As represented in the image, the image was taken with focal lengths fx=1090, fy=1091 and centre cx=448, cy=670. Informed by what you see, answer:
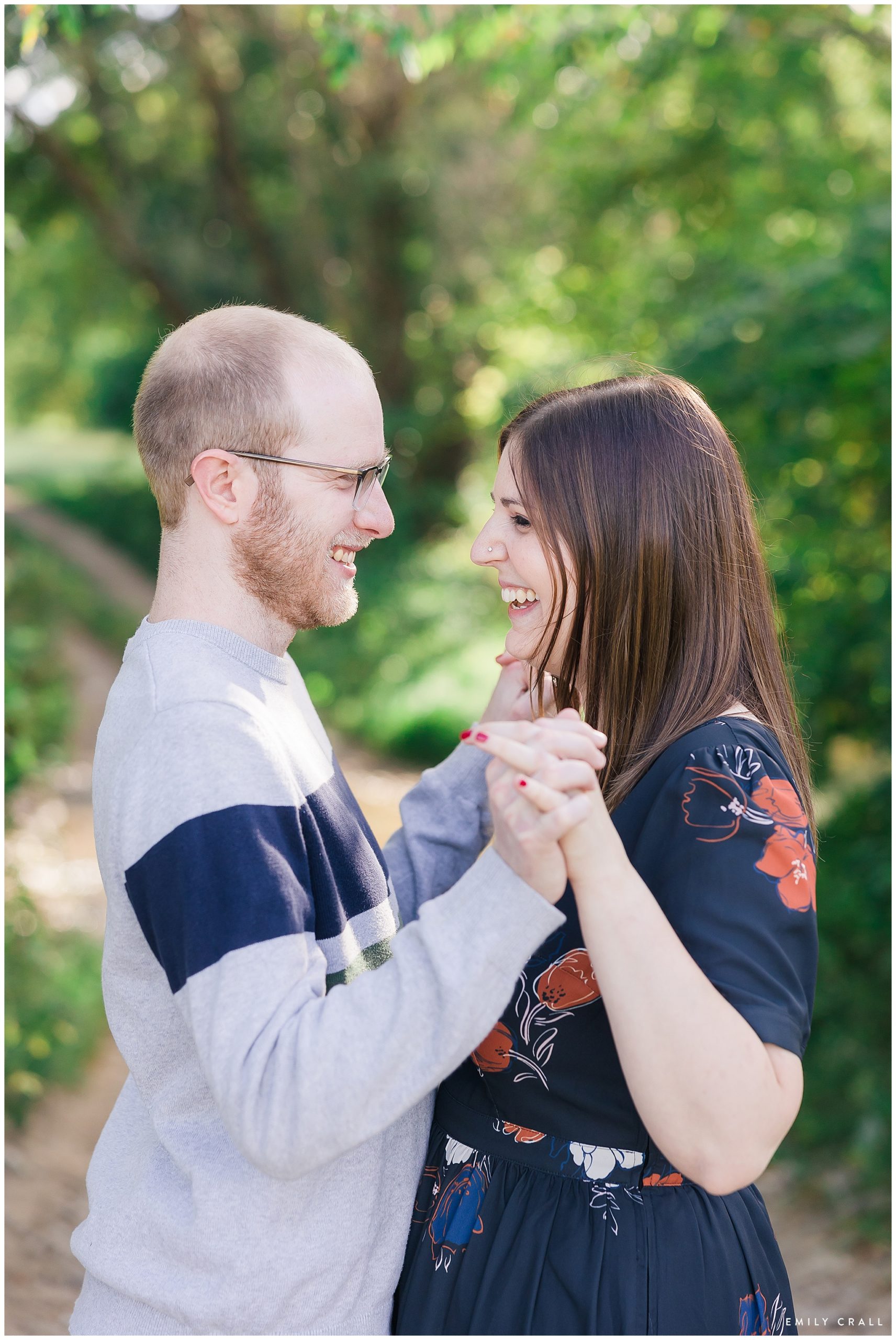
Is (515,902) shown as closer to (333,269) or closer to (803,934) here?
(803,934)

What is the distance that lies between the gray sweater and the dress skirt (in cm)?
9

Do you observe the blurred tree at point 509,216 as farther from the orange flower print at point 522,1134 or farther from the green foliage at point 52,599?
the green foliage at point 52,599

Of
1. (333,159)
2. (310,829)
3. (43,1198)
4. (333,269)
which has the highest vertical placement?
(333,159)

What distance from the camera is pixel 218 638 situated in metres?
1.71

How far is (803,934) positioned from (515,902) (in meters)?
0.46

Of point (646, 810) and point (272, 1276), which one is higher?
point (646, 810)

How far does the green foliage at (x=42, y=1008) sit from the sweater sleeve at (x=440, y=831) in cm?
350

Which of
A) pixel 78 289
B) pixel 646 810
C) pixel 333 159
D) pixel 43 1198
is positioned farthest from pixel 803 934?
pixel 78 289

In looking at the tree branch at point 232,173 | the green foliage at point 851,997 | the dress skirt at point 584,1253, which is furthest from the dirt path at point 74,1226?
the tree branch at point 232,173

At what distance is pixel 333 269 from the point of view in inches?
657

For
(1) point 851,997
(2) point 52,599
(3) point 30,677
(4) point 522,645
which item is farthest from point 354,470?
(2) point 52,599

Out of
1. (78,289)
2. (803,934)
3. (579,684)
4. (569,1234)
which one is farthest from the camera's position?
(78,289)

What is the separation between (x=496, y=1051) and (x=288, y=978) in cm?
55

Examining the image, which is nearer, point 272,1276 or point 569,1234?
point 272,1276
